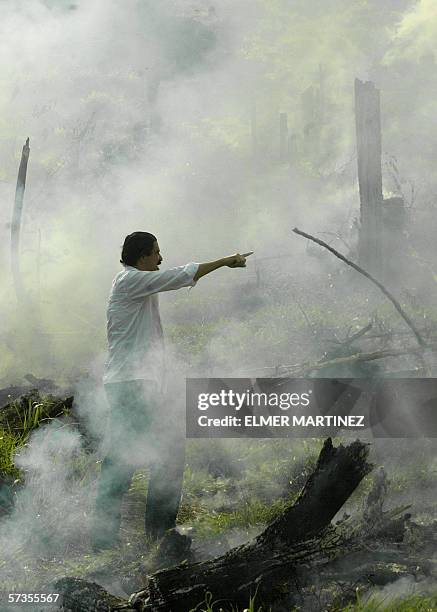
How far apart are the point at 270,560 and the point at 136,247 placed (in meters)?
1.70

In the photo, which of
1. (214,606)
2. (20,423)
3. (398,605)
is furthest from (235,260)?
(20,423)

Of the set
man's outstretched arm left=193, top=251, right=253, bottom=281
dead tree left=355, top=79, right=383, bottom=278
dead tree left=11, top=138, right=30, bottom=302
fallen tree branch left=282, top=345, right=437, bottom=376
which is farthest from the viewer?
dead tree left=11, top=138, right=30, bottom=302

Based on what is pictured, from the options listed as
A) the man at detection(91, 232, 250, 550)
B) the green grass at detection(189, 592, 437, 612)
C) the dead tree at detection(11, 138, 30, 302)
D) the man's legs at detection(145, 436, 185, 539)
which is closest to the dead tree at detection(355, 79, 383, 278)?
the dead tree at detection(11, 138, 30, 302)

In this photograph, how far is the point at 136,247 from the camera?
3752 mm

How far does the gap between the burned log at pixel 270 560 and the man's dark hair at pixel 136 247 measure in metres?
1.41

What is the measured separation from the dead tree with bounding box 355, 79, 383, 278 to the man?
18.8ft

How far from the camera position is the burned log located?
293 cm

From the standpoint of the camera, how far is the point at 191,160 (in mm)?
19156

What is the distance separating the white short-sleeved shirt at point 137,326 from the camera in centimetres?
363

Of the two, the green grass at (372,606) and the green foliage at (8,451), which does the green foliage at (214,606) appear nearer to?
the green grass at (372,606)

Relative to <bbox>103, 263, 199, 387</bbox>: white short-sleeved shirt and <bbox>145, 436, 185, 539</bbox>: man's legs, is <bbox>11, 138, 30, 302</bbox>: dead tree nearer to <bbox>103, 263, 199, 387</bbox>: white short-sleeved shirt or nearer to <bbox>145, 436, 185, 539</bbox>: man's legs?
<bbox>103, 263, 199, 387</bbox>: white short-sleeved shirt

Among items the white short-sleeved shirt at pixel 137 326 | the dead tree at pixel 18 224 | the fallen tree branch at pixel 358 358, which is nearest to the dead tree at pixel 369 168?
the fallen tree branch at pixel 358 358

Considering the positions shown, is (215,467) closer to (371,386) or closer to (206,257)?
(371,386)

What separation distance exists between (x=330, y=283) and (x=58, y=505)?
6.67 meters
